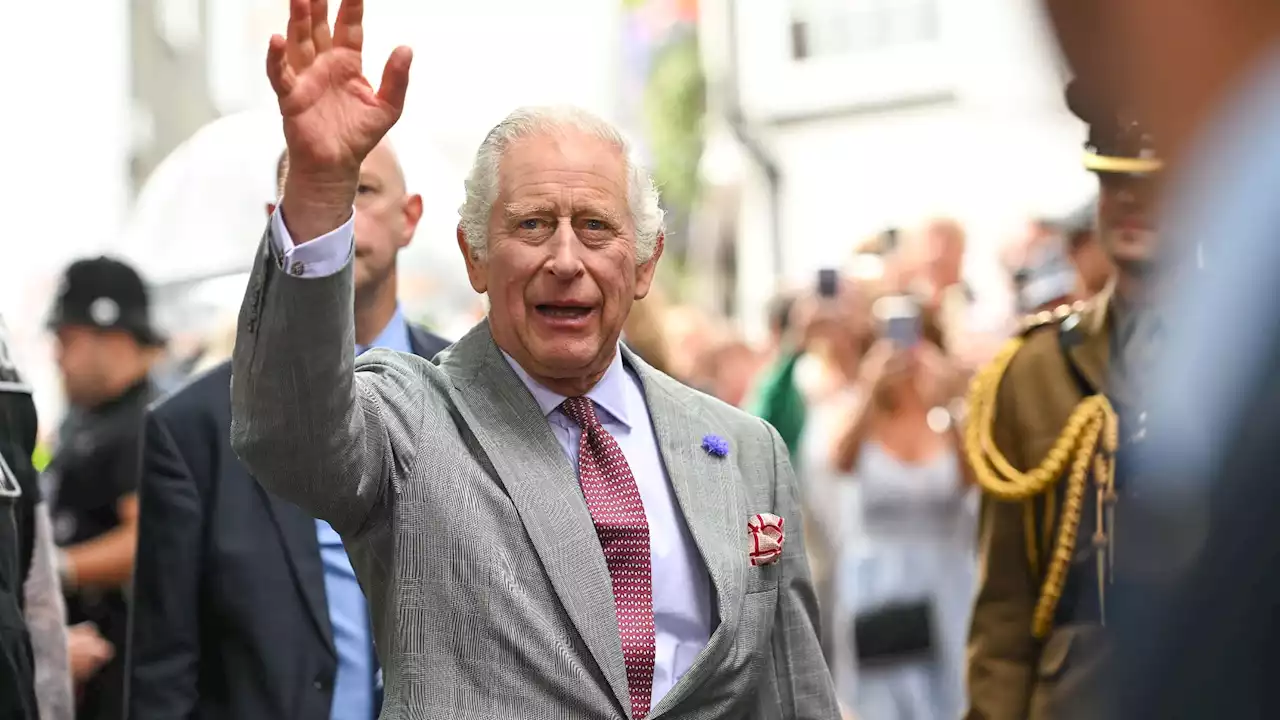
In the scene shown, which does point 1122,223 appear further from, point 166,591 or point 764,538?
point 166,591

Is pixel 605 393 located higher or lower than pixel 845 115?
higher

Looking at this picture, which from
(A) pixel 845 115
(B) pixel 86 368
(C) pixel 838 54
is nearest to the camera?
(B) pixel 86 368

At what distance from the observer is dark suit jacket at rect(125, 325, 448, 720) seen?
4078mm

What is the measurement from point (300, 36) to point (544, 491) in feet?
2.87

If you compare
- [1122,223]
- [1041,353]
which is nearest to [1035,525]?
[1041,353]

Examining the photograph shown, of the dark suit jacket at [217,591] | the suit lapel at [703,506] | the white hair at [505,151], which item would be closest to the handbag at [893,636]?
the dark suit jacket at [217,591]

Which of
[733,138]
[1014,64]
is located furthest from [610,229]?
[733,138]

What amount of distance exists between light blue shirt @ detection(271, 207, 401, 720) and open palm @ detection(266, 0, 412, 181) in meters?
1.53

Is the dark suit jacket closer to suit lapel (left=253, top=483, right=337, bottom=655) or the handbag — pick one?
suit lapel (left=253, top=483, right=337, bottom=655)

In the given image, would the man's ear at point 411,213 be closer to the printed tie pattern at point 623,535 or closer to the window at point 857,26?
the printed tie pattern at point 623,535

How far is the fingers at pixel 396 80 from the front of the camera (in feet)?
9.21

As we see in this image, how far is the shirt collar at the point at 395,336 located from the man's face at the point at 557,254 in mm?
1182

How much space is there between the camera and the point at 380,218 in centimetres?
454

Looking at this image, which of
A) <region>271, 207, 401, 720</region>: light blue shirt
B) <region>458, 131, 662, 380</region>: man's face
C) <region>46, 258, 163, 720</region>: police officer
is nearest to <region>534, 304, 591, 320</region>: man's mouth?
<region>458, 131, 662, 380</region>: man's face
